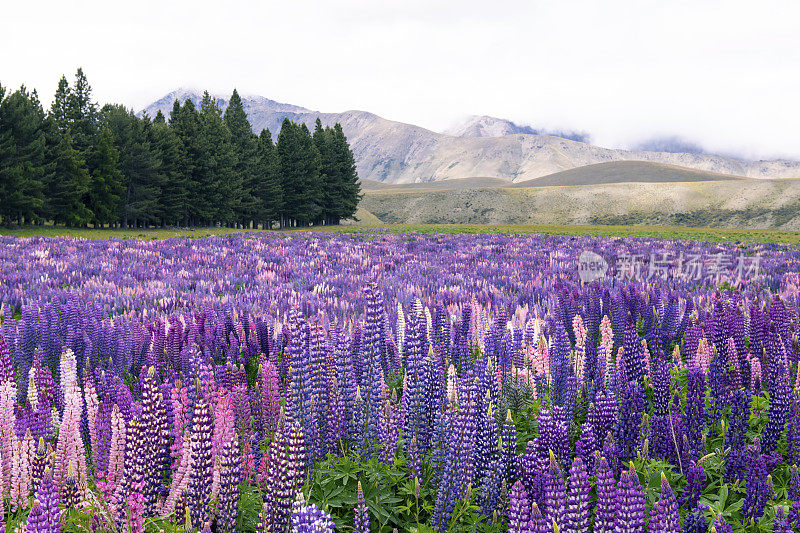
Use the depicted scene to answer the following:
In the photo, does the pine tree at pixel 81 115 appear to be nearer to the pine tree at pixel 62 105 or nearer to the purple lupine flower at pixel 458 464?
the pine tree at pixel 62 105

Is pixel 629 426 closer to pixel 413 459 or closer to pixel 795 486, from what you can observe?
pixel 795 486

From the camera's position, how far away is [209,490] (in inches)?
96.4

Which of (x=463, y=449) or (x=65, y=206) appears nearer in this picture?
(x=463, y=449)

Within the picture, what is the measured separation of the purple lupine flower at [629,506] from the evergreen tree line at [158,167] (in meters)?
57.3

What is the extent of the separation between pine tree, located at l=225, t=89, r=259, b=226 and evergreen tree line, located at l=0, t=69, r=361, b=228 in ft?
0.57

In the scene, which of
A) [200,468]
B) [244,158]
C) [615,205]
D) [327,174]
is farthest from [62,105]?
[615,205]

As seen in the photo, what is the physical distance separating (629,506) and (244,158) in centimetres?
7944

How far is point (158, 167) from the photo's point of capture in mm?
61500

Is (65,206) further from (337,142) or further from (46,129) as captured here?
(337,142)

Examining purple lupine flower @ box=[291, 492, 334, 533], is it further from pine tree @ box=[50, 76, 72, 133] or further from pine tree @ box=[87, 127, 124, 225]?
pine tree @ box=[50, 76, 72, 133]

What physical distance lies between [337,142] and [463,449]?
286 ft

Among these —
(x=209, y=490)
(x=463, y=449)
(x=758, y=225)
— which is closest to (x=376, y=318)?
(x=463, y=449)

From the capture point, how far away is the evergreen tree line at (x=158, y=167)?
165 ft

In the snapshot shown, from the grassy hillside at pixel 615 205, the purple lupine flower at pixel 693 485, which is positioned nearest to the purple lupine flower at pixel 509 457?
the purple lupine flower at pixel 693 485
